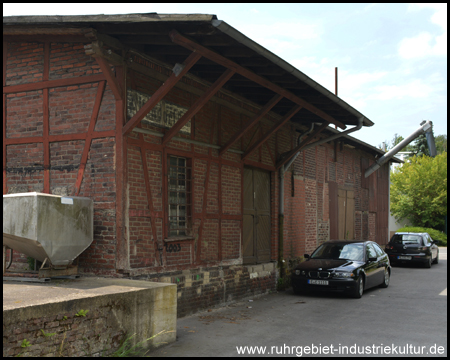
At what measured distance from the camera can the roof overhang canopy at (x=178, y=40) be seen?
7059mm

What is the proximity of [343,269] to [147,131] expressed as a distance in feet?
19.6

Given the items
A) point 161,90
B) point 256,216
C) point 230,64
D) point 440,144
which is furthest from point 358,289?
point 440,144

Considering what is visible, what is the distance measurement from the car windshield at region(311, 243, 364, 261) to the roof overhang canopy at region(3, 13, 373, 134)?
4.47 m

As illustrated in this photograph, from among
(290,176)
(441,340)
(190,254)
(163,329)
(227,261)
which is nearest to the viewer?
(163,329)

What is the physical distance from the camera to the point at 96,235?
8195mm

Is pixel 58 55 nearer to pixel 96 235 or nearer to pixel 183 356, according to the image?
pixel 96 235

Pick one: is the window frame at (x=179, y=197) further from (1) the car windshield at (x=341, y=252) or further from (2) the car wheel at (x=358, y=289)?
(1) the car windshield at (x=341, y=252)

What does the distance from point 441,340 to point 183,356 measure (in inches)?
159

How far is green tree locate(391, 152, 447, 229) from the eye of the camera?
38.2 m

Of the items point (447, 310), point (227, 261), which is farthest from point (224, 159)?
point (447, 310)

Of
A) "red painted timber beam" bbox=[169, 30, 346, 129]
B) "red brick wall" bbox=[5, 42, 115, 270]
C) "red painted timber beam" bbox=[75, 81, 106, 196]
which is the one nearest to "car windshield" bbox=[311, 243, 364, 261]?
"red painted timber beam" bbox=[169, 30, 346, 129]

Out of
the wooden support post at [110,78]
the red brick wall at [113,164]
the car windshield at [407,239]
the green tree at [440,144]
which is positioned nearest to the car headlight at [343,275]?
the red brick wall at [113,164]

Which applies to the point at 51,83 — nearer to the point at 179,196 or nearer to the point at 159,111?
the point at 159,111

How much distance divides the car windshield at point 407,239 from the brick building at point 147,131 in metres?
10.2
